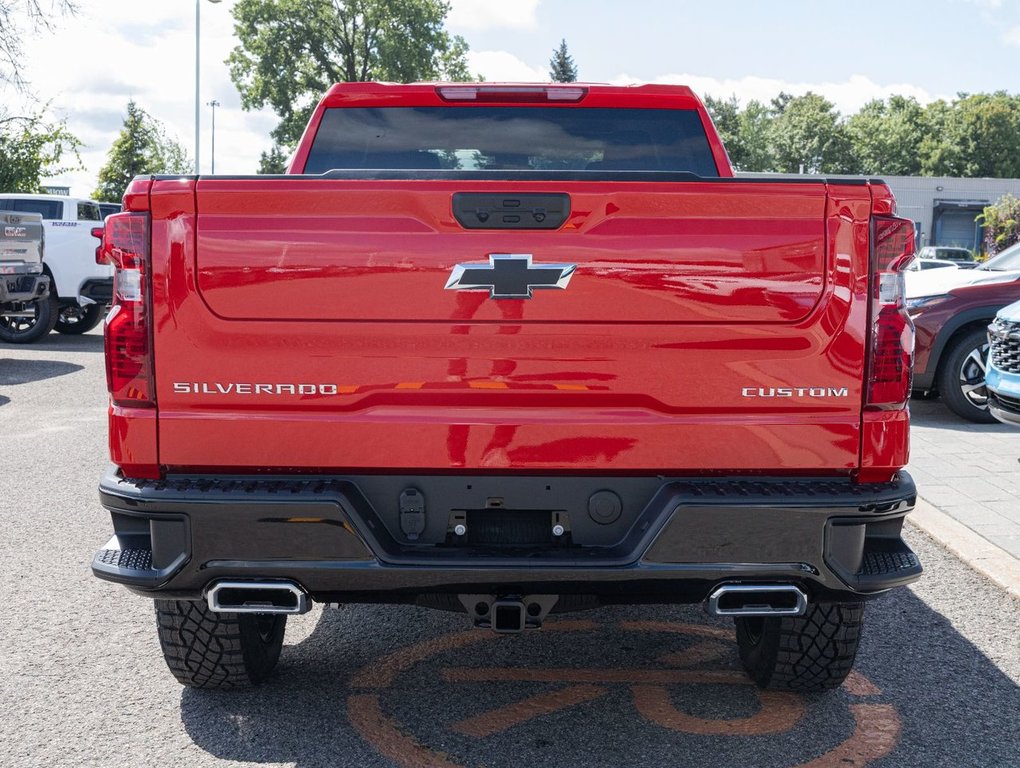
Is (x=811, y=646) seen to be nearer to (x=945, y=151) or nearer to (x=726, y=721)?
(x=726, y=721)

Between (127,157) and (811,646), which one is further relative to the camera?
(127,157)

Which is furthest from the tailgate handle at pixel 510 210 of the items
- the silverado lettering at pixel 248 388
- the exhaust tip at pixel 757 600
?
the exhaust tip at pixel 757 600

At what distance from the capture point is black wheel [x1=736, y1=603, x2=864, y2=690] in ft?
11.6

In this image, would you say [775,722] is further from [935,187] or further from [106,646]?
[935,187]

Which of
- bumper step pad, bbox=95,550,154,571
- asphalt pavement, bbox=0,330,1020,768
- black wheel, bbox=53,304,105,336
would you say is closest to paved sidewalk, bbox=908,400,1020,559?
asphalt pavement, bbox=0,330,1020,768

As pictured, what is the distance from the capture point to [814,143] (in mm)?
97750

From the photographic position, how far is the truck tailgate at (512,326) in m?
2.97

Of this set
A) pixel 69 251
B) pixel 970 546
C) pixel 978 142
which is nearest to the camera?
pixel 970 546

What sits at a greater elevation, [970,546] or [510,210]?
[510,210]

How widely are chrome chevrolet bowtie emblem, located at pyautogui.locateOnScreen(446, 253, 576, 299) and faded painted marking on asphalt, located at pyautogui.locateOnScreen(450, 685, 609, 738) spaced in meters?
1.45

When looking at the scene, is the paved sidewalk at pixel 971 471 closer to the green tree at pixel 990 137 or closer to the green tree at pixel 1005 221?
the green tree at pixel 1005 221

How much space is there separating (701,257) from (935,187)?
70505 millimetres

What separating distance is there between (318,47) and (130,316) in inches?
2325

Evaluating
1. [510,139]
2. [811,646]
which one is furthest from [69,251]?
[811,646]
